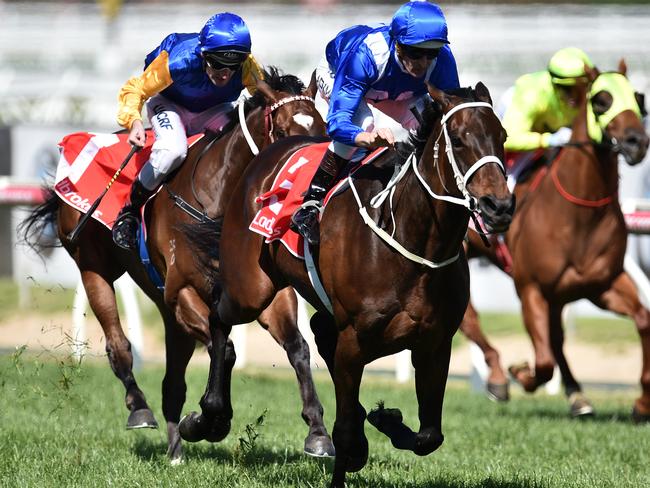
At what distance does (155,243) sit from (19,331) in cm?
638

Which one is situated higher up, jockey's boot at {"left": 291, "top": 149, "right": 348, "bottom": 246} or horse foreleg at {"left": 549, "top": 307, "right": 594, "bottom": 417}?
jockey's boot at {"left": 291, "top": 149, "right": 348, "bottom": 246}

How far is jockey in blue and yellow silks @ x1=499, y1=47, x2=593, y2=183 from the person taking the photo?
781 cm

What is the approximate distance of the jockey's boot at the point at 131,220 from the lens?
235 inches

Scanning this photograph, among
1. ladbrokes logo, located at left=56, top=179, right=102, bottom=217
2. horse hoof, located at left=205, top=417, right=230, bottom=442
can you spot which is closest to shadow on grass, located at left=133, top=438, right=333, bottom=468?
horse hoof, located at left=205, top=417, right=230, bottom=442

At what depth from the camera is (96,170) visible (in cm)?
648

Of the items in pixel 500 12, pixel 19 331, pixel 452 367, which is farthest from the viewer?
pixel 500 12

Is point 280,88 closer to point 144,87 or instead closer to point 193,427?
point 144,87

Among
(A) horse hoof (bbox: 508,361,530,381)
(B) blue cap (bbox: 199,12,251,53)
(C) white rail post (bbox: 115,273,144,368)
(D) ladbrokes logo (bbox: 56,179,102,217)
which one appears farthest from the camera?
(C) white rail post (bbox: 115,273,144,368)

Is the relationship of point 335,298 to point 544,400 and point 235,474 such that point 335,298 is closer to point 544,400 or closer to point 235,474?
point 235,474

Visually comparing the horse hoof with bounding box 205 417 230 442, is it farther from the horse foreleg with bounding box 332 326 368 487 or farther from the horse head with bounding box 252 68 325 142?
the horse head with bounding box 252 68 325 142

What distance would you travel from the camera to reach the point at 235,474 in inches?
199

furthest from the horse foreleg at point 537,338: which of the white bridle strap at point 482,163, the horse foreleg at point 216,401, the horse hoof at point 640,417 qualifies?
the white bridle strap at point 482,163

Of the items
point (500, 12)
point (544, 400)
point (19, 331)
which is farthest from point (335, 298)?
point (500, 12)

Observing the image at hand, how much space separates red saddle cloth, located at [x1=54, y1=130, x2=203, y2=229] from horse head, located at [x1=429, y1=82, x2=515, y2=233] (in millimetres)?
2467
